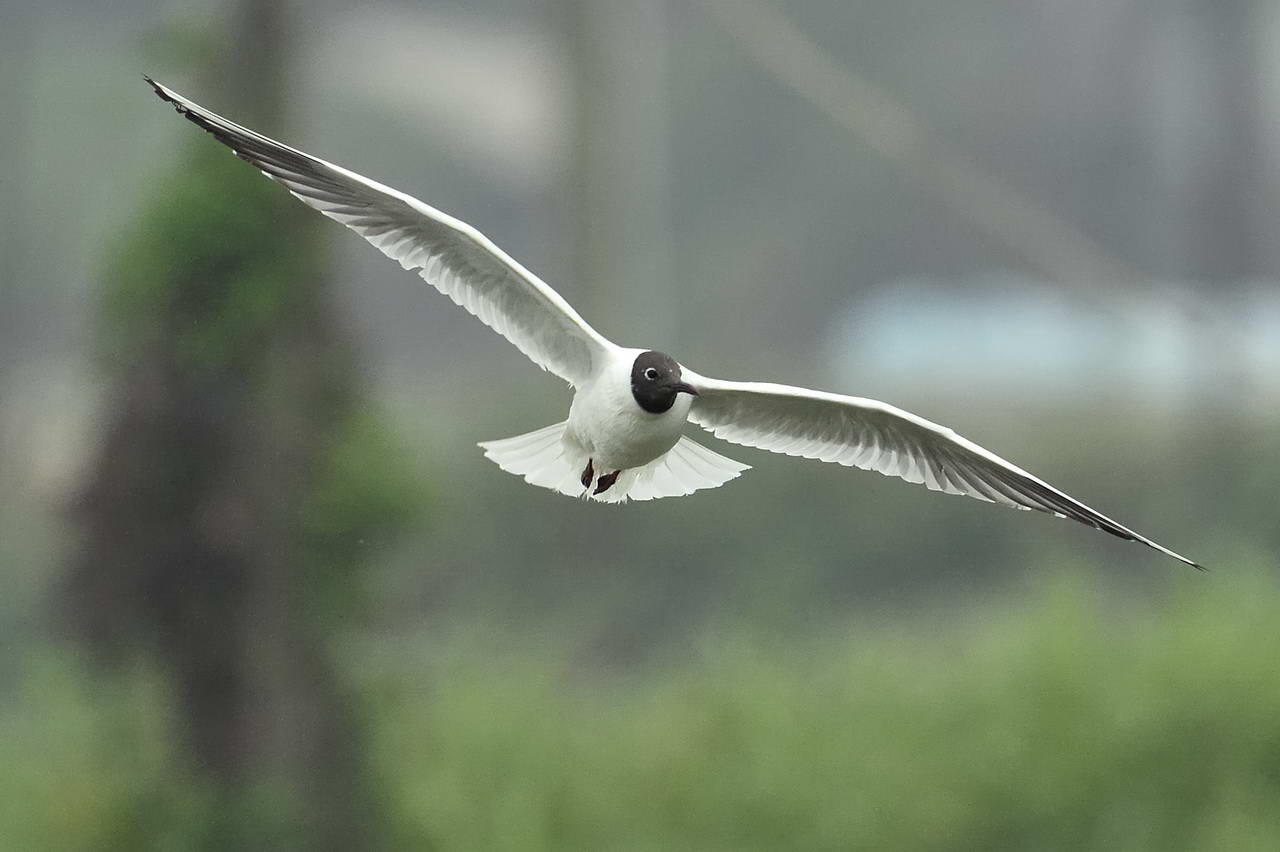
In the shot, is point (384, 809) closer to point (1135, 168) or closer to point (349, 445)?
point (349, 445)

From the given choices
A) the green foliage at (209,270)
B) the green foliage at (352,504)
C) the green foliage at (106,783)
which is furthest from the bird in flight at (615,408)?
the green foliage at (106,783)

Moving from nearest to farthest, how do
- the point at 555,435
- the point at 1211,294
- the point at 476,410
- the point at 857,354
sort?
the point at 555,435 < the point at 476,410 < the point at 857,354 < the point at 1211,294

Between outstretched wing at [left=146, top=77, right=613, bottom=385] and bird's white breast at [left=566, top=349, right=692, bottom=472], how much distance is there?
0.11 m

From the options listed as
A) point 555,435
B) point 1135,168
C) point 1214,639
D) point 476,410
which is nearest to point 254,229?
point 476,410

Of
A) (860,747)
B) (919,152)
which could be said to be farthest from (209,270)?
(919,152)

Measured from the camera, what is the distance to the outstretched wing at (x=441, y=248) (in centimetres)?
377

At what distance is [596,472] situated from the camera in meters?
4.08

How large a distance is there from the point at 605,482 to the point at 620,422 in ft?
1.15

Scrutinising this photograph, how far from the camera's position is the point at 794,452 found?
169 inches

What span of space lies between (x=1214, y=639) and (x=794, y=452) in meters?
4.39

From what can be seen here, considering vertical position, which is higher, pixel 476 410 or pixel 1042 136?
pixel 1042 136

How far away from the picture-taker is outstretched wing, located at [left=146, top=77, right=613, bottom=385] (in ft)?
12.4

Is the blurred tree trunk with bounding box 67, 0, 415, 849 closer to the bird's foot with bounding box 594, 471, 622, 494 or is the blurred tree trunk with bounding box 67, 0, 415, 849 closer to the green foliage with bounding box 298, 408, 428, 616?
the green foliage with bounding box 298, 408, 428, 616

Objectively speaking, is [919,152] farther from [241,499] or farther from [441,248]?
[441,248]
